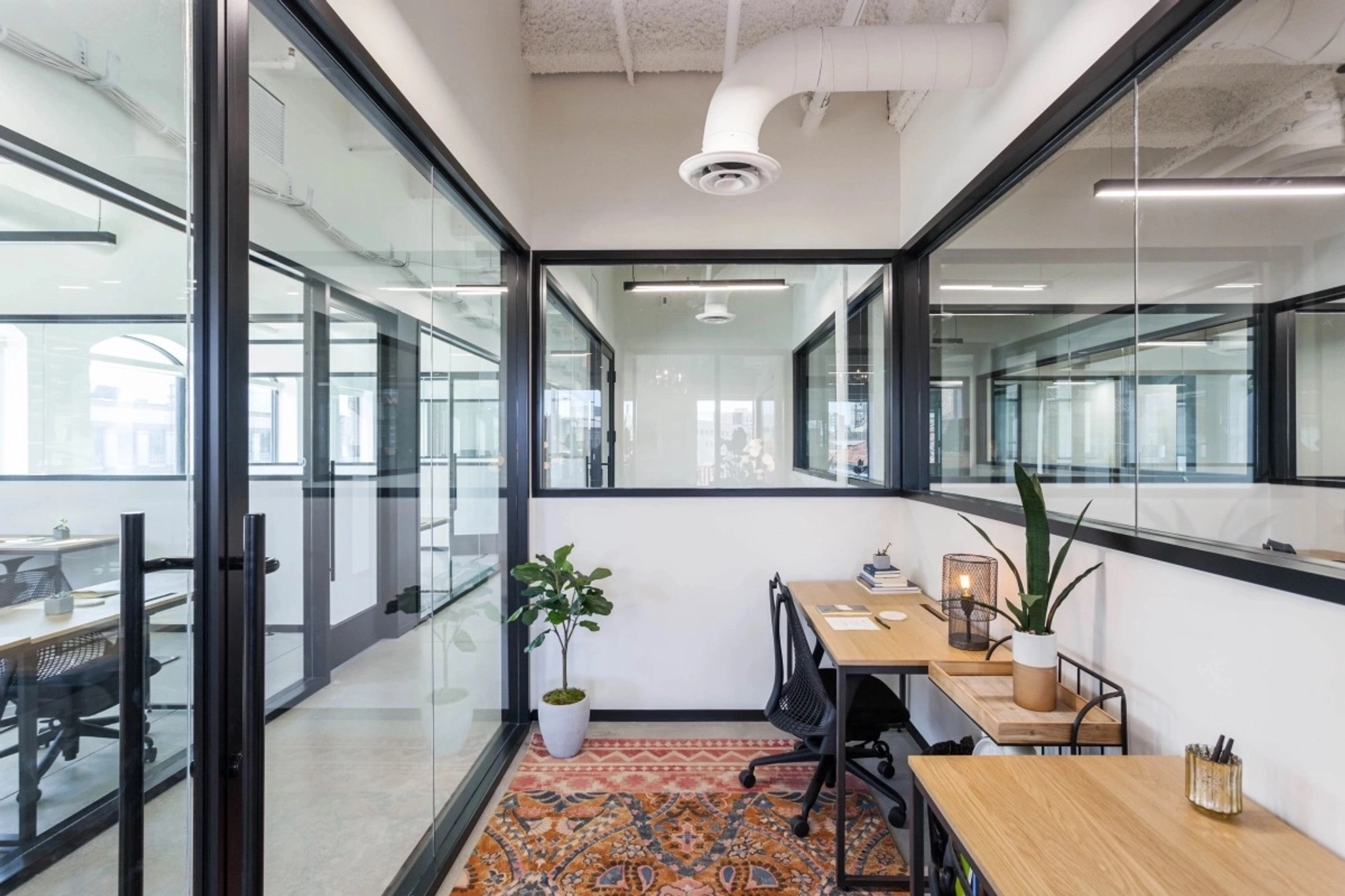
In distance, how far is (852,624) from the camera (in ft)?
7.73

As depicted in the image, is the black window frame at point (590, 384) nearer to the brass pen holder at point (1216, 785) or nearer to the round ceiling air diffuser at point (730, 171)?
the round ceiling air diffuser at point (730, 171)

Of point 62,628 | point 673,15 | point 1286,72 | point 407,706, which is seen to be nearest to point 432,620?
point 407,706

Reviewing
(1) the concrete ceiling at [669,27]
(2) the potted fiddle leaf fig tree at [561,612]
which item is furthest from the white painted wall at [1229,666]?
(1) the concrete ceiling at [669,27]

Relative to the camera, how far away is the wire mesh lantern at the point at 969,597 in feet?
6.64

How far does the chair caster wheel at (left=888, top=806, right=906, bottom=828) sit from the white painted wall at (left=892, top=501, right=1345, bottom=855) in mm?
922

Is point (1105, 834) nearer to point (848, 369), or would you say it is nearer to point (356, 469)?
point (356, 469)

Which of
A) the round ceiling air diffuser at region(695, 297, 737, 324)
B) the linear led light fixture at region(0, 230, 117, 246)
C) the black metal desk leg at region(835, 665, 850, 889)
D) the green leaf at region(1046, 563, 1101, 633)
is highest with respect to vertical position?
→ the round ceiling air diffuser at region(695, 297, 737, 324)

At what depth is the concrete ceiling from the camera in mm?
2627

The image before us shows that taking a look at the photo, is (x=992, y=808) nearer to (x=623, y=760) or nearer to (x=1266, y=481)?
(x=1266, y=481)

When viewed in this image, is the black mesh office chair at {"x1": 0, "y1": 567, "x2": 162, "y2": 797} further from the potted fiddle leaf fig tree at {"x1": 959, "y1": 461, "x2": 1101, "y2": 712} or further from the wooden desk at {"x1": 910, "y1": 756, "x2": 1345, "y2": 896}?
the potted fiddle leaf fig tree at {"x1": 959, "y1": 461, "x2": 1101, "y2": 712}

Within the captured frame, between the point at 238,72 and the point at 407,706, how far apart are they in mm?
1713

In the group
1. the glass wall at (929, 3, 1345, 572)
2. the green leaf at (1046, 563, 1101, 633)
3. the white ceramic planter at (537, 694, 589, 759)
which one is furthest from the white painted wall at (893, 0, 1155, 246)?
the white ceramic planter at (537, 694, 589, 759)

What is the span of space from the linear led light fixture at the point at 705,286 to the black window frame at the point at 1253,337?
2.69 feet

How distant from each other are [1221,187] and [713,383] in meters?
2.20
